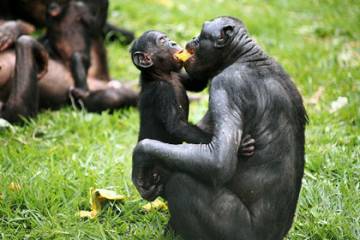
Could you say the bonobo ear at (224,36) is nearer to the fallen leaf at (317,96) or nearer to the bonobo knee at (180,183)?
the bonobo knee at (180,183)

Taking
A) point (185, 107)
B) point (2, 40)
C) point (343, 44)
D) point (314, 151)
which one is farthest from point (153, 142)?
point (343, 44)

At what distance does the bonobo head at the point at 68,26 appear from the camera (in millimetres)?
7363

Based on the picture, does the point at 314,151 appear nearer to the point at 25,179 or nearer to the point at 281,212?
the point at 281,212

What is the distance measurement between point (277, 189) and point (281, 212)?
164 mm

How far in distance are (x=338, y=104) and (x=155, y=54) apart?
273cm

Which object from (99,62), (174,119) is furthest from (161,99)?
(99,62)

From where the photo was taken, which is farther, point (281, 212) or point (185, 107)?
point (185, 107)

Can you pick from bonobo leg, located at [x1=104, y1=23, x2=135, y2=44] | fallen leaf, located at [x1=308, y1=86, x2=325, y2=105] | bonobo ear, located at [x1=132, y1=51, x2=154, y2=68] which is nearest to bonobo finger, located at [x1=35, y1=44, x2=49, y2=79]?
bonobo leg, located at [x1=104, y1=23, x2=135, y2=44]

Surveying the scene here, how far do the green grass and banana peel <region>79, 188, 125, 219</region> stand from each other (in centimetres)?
6

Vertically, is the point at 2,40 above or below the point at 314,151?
above

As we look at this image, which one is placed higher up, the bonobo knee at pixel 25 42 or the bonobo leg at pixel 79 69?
the bonobo knee at pixel 25 42

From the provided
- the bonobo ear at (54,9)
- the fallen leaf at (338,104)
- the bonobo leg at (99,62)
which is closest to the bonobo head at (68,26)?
the bonobo ear at (54,9)

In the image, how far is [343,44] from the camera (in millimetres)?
8500

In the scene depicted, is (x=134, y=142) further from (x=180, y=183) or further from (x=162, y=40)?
(x=180, y=183)
